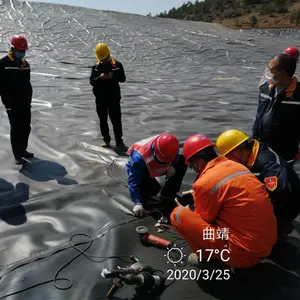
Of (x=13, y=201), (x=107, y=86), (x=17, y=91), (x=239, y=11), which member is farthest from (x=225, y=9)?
(x=13, y=201)

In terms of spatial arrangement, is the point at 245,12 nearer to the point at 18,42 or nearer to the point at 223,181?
the point at 18,42

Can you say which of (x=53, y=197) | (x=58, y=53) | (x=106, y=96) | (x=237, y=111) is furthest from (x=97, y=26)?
(x=53, y=197)

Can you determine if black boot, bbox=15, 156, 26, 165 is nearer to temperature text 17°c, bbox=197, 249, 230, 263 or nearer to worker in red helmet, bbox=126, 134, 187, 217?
worker in red helmet, bbox=126, 134, 187, 217

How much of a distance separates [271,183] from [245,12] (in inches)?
1324

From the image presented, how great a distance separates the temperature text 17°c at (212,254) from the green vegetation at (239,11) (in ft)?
89.7

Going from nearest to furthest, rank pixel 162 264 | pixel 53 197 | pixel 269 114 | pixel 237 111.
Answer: pixel 162 264 → pixel 269 114 → pixel 53 197 → pixel 237 111

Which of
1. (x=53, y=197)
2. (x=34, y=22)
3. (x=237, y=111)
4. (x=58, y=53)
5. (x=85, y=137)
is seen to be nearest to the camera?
(x=53, y=197)

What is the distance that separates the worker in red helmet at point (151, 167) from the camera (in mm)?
3211

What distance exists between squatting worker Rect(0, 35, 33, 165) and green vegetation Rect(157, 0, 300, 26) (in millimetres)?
26097

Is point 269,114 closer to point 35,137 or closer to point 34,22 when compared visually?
point 35,137

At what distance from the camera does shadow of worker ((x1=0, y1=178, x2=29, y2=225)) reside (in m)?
3.20

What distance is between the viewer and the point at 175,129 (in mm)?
5645

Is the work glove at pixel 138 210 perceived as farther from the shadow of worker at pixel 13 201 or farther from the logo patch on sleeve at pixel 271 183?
the logo patch on sleeve at pixel 271 183

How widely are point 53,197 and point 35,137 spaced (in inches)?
75.8
